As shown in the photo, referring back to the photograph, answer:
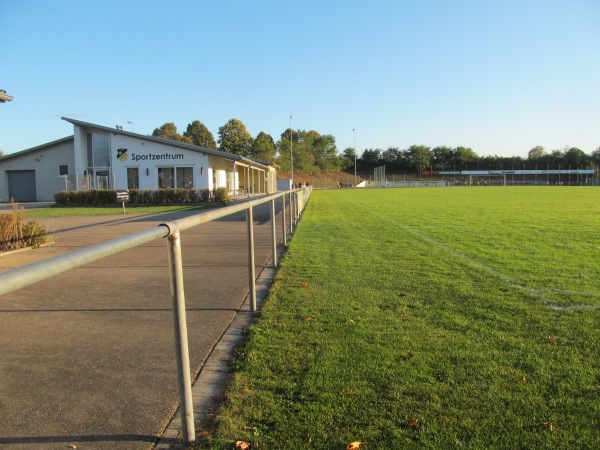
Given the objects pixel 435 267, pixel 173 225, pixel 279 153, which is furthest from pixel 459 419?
pixel 279 153

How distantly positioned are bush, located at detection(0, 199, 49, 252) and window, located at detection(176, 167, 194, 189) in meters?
21.5

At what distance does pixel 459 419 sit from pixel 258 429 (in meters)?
1.10

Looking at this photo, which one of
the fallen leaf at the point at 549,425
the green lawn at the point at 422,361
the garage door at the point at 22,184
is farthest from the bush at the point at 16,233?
the garage door at the point at 22,184

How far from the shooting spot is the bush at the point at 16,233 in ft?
29.4

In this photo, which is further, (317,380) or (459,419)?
(317,380)

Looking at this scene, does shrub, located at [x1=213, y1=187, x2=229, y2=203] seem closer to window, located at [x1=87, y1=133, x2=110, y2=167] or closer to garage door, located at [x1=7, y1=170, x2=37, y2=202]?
window, located at [x1=87, y1=133, x2=110, y2=167]

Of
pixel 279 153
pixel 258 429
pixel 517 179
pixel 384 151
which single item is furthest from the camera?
pixel 384 151

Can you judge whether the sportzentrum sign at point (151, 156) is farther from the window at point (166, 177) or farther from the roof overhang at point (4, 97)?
the roof overhang at point (4, 97)

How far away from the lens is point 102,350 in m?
3.72

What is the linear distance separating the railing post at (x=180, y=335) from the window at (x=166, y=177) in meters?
30.3

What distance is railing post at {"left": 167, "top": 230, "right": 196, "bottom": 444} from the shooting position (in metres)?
2.34

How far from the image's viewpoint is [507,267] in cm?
686

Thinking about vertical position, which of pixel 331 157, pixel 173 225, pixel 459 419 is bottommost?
pixel 459 419

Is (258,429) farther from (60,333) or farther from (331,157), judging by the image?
(331,157)
